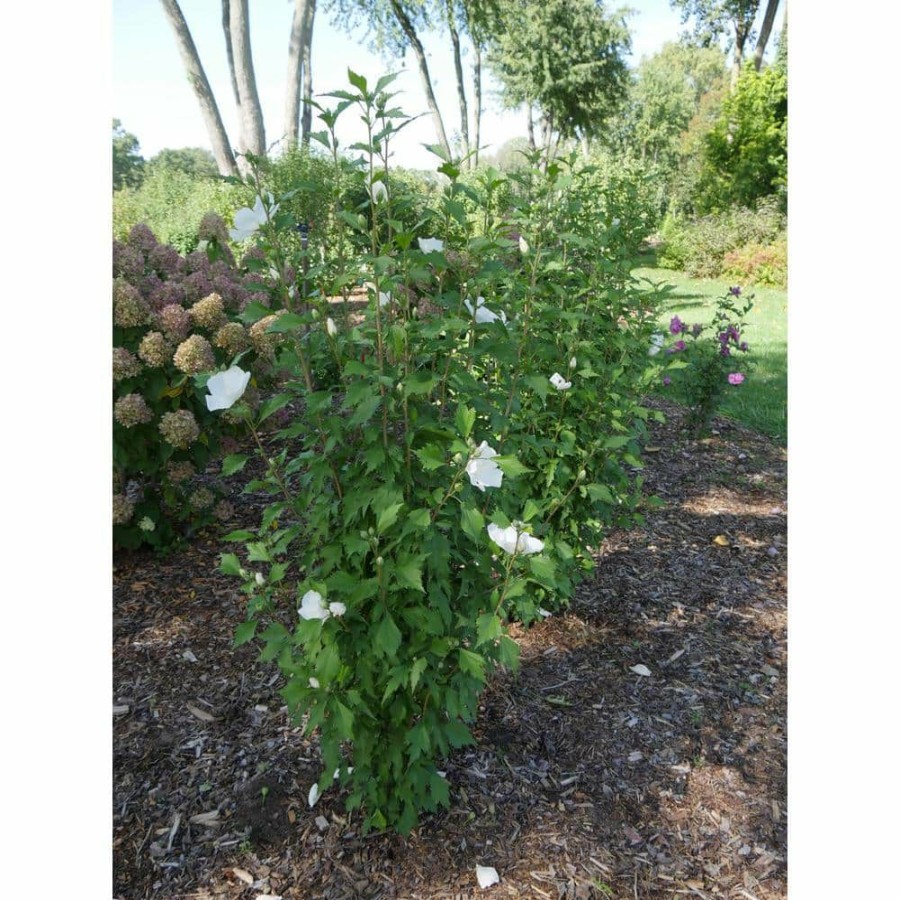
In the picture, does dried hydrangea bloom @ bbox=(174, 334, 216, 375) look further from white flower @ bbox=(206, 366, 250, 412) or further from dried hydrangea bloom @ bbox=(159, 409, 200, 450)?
white flower @ bbox=(206, 366, 250, 412)

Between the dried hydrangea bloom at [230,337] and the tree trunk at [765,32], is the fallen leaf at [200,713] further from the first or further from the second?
the tree trunk at [765,32]

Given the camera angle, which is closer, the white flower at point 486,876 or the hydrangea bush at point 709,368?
the white flower at point 486,876

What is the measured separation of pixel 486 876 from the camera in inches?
65.1

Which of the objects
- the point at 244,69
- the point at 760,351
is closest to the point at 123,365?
the point at 760,351

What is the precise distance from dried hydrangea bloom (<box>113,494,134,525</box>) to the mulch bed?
10.1 inches

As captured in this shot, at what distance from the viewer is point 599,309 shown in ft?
8.75

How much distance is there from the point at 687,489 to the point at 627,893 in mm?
2667

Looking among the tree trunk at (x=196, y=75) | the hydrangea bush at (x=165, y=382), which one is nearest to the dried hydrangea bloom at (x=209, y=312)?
the hydrangea bush at (x=165, y=382)

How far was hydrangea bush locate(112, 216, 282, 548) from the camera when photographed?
2680 millimetres

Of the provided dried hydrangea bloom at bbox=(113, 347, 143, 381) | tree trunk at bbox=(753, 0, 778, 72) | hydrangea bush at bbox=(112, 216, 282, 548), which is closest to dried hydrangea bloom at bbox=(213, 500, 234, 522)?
hydrangea bush at bbox=(112, 216, 282, 548)

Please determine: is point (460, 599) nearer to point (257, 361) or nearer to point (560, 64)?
point (257, 361)

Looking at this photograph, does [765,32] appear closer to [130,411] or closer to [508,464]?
[130,411]

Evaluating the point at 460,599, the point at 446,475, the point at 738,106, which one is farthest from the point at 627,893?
the point at 738,106

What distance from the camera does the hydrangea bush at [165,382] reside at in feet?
8.79
